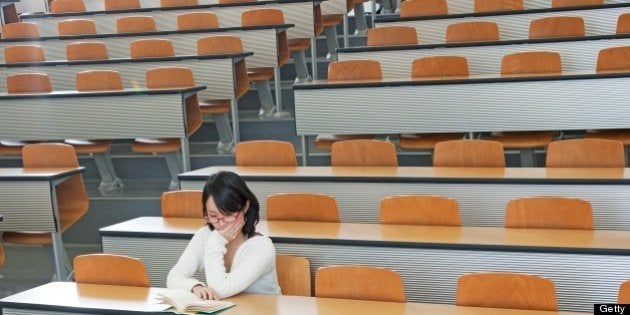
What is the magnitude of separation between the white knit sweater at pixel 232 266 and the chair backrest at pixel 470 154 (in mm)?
1629

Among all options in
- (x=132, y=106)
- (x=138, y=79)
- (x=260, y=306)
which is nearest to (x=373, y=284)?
(x=260, y=306)

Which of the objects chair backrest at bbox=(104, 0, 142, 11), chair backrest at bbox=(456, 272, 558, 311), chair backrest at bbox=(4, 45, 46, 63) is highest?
chair backrest at bbox=(104, 0, 142, 11)

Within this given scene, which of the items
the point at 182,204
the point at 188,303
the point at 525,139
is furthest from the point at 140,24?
the point at 188,303

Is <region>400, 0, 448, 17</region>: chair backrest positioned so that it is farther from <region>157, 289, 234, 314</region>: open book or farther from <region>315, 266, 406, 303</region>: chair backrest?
<region>157, 289, 234, 314</region>: open book

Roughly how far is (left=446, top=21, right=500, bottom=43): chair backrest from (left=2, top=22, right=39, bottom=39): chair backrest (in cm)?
440

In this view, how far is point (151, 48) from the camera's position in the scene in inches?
288

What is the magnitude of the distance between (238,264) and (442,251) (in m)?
0.85

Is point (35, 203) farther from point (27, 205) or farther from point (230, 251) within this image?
point (230, 251)

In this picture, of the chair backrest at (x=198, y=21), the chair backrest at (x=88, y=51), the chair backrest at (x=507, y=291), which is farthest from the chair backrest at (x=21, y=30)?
the chair backrest at (x=507, y=291)

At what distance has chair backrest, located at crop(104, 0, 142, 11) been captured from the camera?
934 cm

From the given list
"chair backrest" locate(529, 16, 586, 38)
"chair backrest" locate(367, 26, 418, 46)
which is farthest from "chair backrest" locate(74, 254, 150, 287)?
"chair backrest" locate(529, 16, 586, 38)

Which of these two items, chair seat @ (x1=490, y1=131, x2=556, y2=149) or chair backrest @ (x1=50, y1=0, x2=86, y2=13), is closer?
chair seat @ (x1=490, y1=131, x2=556, y2=149)

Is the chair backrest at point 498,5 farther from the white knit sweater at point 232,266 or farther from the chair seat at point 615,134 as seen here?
the white knit sweater at point 232,266

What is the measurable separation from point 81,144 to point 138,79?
982mm
